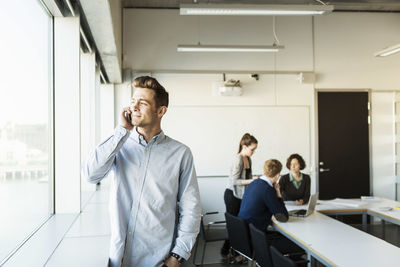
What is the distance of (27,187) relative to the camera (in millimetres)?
2312

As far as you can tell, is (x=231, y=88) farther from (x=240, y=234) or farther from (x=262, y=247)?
(x=262, y=247)

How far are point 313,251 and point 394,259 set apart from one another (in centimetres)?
52

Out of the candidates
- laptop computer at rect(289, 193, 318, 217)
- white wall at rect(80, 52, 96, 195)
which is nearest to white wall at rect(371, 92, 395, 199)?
laptop computer at rect(289, 193, 318, 217)

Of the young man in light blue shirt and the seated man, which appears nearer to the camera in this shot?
the young man in light blue shirt

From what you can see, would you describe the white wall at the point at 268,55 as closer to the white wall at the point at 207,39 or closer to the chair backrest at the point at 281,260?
the white wall at the point at 207,39

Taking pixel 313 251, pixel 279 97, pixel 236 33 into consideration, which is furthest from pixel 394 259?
pixel 236 33

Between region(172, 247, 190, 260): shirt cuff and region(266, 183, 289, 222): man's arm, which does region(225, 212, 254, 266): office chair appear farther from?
region(172, 247, 190, 260): shirt cuff

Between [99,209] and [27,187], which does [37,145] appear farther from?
[99,209]

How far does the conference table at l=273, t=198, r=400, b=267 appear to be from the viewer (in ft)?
8.70

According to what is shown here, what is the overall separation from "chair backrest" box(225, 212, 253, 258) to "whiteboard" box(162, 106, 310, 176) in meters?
2.95

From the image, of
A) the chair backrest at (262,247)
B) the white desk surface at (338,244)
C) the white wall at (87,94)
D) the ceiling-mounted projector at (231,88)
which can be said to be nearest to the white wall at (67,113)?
the white wall at (87,94)

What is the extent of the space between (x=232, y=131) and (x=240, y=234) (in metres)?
3.31

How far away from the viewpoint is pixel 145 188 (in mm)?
1683

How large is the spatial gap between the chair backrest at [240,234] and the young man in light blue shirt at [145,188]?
192 cm
